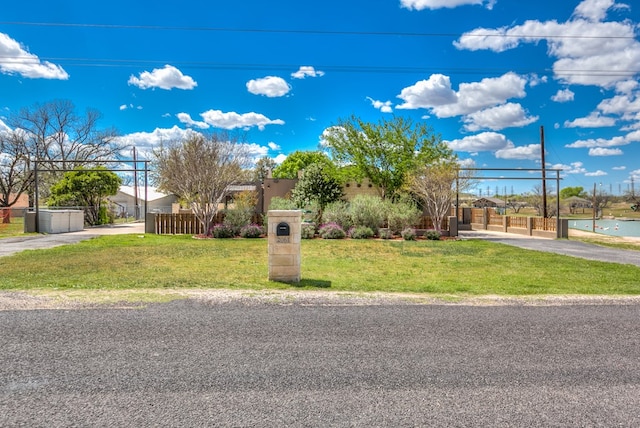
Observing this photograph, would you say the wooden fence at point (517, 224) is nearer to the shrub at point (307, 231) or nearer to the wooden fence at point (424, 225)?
the wooden fence at point (424, 225)

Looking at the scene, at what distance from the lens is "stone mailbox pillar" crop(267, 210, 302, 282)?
25.8 ft

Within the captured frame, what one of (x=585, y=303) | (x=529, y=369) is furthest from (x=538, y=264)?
(x=529, y=369)

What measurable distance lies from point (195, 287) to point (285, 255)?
1772mm

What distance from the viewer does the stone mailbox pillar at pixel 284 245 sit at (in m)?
7.88

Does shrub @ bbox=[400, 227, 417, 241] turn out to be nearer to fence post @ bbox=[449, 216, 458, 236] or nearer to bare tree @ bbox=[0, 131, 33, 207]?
fence post @ bbox=[449, 216, 458, 236]

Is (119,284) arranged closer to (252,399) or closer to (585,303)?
(252,399)

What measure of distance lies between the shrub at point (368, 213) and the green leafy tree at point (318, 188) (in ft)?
14.4

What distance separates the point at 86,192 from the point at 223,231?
1476 cm

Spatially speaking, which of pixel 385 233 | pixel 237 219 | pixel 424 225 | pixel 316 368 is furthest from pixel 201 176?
pixel 316 368

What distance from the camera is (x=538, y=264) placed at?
36.7 ft

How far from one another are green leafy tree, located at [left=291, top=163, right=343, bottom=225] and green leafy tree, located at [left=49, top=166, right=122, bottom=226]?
555 inches

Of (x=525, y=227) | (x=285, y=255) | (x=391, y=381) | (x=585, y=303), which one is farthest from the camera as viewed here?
(x=525, y=227)

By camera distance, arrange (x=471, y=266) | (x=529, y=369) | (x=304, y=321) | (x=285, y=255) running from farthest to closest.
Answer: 1. (x=471, y=266)
2. (x=285, y=255)
3. (x=304, y=321)
4. (x=529, y=369)

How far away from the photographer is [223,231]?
65.6 ft
